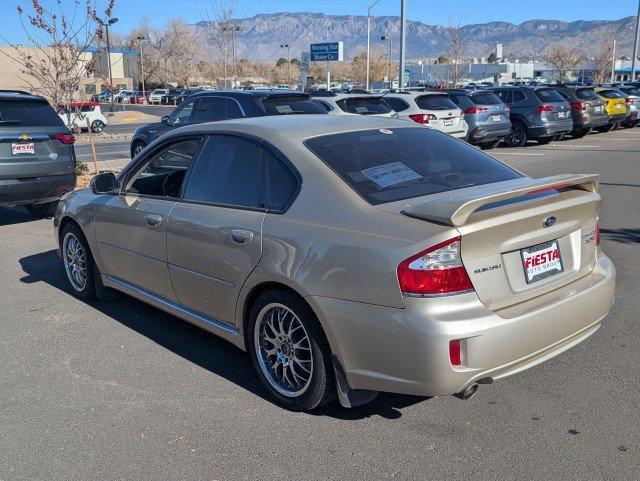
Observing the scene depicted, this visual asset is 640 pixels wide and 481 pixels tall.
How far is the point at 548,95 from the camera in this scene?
20484mm

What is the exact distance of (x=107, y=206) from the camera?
5316mm

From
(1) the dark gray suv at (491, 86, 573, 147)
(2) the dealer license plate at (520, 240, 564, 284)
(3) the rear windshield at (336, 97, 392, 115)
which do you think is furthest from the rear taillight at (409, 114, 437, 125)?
(2) the dealer license plate at (520, 240, 564, 284)

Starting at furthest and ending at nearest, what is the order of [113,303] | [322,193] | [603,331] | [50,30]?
[50,30] → [113,303] → [603,331] → [322,193]

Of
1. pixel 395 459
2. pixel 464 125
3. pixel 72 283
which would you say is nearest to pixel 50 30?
pixel 72 283

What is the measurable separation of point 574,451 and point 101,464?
7.94 feet

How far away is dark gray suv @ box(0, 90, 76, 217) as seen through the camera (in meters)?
8.55

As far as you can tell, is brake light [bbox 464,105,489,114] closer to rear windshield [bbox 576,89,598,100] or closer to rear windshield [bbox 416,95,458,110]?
rear windshield [bbox 416,95,458,110]

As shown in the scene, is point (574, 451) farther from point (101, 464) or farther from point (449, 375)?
point (101, 464)

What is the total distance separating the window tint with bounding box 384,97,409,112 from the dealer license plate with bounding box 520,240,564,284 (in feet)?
→ 44.0

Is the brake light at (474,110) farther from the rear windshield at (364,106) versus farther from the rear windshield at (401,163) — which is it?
the rear windshield at (401,163)

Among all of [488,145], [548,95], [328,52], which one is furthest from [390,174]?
[328,52]

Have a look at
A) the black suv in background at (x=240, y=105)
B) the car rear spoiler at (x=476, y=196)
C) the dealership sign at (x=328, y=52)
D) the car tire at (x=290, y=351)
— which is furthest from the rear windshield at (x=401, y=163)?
the dealership sign at (x=328, y=52)

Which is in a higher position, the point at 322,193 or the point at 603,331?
the point at 322,193

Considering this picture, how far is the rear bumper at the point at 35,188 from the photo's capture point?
28.1 feet
